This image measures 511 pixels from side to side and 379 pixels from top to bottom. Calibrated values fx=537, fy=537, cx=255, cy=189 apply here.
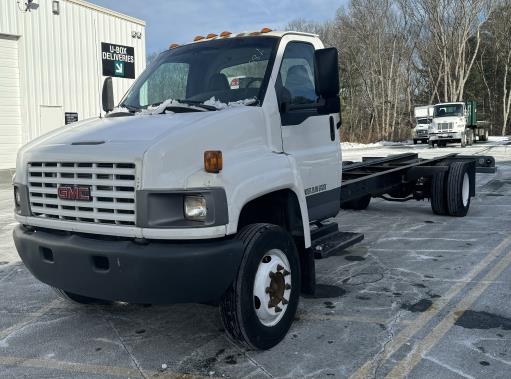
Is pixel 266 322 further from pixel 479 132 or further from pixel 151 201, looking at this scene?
pixel 479 132

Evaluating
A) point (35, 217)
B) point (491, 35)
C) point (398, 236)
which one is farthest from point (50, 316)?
point (491, 35)

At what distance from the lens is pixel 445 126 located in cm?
3181

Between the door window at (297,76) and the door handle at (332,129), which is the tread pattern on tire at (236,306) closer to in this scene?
the door window at (297,76)

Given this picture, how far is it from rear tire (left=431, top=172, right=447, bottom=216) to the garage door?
615 inches

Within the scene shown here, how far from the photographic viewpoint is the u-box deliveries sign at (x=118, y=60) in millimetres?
22547

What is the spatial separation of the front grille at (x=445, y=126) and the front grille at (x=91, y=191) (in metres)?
30.8

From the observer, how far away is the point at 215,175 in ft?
11.2

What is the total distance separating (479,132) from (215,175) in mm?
38788

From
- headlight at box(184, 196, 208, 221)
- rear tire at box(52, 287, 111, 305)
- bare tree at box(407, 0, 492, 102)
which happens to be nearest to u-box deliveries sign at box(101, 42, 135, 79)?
rear tire at box(52, 287, 111, 305)

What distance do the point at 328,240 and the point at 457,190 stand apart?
181 inches

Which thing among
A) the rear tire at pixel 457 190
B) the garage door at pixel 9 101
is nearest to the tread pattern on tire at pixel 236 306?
the rear tire at pixel 457 190

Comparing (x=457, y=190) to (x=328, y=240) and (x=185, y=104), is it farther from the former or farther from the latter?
(x=185, y=104)

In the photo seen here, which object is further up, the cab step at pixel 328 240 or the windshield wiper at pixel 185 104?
the windshield wiper at pixel 185 104

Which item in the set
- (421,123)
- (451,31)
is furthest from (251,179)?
(451,31)
